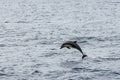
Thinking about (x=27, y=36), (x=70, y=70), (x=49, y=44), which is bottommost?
(x=70, y=70)

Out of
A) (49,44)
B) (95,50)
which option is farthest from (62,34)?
(95,50)

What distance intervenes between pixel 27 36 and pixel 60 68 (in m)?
15.7

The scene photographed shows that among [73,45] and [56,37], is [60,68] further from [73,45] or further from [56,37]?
[56,37]

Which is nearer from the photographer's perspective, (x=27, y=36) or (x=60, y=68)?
(x=60, y=68)

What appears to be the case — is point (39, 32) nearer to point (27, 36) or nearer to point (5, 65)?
point (27, 36)

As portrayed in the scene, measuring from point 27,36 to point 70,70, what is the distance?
54.1 ft

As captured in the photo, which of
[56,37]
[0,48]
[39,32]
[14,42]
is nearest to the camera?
[0,48]

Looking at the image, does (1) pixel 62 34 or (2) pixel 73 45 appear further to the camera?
(1) pixel 62 34

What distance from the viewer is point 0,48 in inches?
1622

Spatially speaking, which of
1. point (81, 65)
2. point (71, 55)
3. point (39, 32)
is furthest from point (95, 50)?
point (39, 32)

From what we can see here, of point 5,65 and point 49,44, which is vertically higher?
point 49,44

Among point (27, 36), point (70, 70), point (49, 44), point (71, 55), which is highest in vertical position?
point (27, 36)

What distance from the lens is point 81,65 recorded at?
34.2 metres

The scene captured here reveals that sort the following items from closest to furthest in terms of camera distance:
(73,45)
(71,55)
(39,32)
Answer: (73,45) < (71,55) < (39,32)
